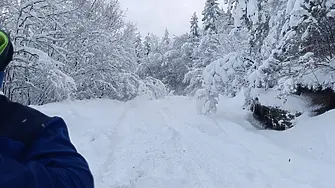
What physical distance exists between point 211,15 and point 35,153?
101 feet

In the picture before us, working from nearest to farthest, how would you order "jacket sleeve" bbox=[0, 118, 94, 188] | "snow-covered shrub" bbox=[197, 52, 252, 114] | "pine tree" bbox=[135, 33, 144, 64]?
"jacket sleeve" bbox=[0, 118, 94, 188] → "snow-covered shrub" bbox=[197, 52, 252, 114] → "pine tree" bbox=[135, 33, 144, 64]

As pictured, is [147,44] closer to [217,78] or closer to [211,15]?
[211,15]

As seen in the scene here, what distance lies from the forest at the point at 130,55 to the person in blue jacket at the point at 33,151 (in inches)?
300

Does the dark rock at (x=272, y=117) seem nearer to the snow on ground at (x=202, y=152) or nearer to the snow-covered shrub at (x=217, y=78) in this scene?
the snow on ground at (x=202, y=152)

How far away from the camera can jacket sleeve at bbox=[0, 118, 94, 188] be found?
3.03ft

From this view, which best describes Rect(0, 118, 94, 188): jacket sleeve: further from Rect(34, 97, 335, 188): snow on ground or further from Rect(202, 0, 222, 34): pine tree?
Rect(202, 0, 222, 34): pine tree

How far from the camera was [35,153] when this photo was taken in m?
1.04

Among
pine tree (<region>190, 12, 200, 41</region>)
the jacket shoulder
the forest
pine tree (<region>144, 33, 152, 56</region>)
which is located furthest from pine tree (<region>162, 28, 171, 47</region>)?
the jacket shoulder

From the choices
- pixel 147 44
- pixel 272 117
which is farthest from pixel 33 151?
pixel 147 44

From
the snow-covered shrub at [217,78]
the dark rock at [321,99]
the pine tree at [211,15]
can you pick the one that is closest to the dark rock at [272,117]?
the dark rock at [321,99]

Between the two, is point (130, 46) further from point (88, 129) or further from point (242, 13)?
point (88, 129)

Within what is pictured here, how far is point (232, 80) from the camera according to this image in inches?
437

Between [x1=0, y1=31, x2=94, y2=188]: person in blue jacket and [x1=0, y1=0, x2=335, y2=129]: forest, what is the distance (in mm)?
7611

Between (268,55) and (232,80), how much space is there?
5.88 feet
